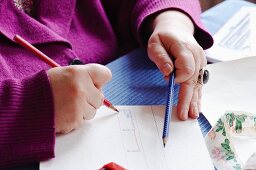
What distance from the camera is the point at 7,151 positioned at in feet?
1.94

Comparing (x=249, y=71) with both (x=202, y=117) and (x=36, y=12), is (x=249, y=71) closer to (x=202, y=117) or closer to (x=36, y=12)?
(x=202, y=117)

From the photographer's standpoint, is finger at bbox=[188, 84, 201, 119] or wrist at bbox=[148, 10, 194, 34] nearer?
finger at bbox=[188, 84, 201, 119]

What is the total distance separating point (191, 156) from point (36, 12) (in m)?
0.41

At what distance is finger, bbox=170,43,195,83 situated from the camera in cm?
71

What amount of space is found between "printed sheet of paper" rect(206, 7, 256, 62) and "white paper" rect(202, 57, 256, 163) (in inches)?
1.6

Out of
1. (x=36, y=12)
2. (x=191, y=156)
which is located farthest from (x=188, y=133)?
(x=36, y=12)

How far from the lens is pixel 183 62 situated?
71 centimetres

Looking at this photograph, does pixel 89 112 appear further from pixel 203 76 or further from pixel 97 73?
pixel 203 76

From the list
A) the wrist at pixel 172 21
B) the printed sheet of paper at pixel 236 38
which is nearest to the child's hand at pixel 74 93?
the wrist at pixel 172 21

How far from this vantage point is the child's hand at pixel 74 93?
24.5 inches

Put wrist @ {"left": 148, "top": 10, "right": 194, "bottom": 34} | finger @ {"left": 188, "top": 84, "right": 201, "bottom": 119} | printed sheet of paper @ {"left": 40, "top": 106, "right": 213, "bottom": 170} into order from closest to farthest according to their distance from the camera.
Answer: printed sheet of paper @ {"left": 40, "top": 106, "right": 213, "bottom": 170}, finger @ {"left": 188, "top": 84, "right": 201, "bottom": 119}, wrist @ {"left": 148, "top": 10, "right": 194, "bottom": 34}

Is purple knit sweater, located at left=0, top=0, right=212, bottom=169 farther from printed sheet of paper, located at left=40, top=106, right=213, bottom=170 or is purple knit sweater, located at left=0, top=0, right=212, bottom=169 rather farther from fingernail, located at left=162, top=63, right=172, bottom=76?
fingernail, located at left=162, top=63, right=172, bottom=76

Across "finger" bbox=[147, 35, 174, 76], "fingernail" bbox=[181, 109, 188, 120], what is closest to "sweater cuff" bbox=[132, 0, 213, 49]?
"finger" bbox=[147, 35, 174, 76]

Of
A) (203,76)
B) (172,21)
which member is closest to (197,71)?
(203,76)
